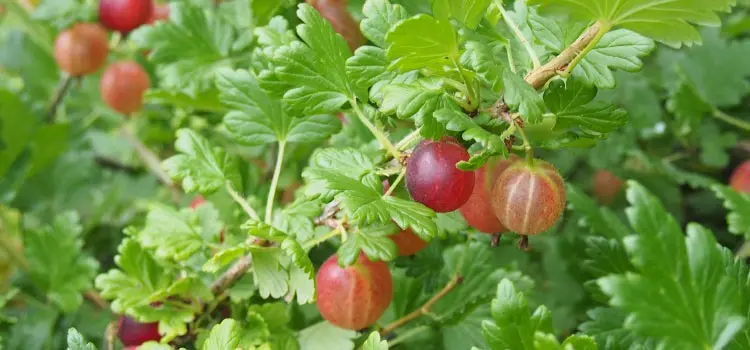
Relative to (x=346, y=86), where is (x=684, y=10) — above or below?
above

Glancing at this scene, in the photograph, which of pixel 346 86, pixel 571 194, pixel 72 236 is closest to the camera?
pixel 346 86

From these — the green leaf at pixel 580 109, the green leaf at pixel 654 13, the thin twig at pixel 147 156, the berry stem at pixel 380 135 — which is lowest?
the thin twig at pixel 147 156

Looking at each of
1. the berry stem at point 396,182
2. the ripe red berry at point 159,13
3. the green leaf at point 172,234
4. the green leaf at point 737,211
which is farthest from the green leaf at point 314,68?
the ripe red berry at point 159,13

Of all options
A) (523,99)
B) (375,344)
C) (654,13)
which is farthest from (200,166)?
(654,13)

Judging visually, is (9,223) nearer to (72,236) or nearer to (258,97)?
(72,236)

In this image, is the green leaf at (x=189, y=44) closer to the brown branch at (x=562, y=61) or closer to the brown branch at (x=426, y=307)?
the brown branch at (x=426, y=307)

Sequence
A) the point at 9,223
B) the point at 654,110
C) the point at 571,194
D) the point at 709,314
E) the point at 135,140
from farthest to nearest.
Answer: the point at 135,140, the point at 654,110, the point at 9,223, the point at 571,194, the point at 709,314

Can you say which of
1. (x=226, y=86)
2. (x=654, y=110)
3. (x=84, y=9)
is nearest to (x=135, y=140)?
(x=84, y=9)
